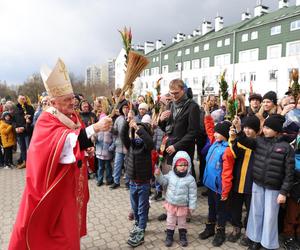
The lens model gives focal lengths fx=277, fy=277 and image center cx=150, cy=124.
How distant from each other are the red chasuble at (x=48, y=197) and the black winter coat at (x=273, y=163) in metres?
2.30

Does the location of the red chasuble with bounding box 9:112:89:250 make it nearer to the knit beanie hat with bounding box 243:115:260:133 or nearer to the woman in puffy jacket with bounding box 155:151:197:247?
the woman in puffy jacket with bounding box 155:151:197:247

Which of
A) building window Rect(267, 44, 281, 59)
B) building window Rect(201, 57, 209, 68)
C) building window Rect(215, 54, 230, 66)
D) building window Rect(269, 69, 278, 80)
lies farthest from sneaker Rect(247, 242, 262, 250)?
building window Rect(201, 57, 209, 68)

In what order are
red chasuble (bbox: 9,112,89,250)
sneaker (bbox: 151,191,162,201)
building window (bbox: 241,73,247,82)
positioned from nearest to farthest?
red chasuble (bbox: 9,112,89,250)
sneaker (bbox: 151,191,162,201)
building window (bbox: 241,73,247,82)

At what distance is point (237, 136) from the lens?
145 inches

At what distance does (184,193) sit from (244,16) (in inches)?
1680

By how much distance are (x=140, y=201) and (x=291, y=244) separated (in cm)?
220

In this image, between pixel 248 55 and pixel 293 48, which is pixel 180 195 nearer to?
pixel 293 48

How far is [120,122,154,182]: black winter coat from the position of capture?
416 centimetres

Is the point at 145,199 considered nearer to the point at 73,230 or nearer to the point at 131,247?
the point at 131,247

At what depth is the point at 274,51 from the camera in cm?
3306

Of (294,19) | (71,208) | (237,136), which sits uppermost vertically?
(294,19)

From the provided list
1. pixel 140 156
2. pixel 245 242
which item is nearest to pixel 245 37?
pixel 140 156

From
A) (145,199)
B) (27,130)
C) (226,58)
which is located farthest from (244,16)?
(145,199)

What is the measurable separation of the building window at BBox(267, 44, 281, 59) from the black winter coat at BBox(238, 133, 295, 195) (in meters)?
32.7
